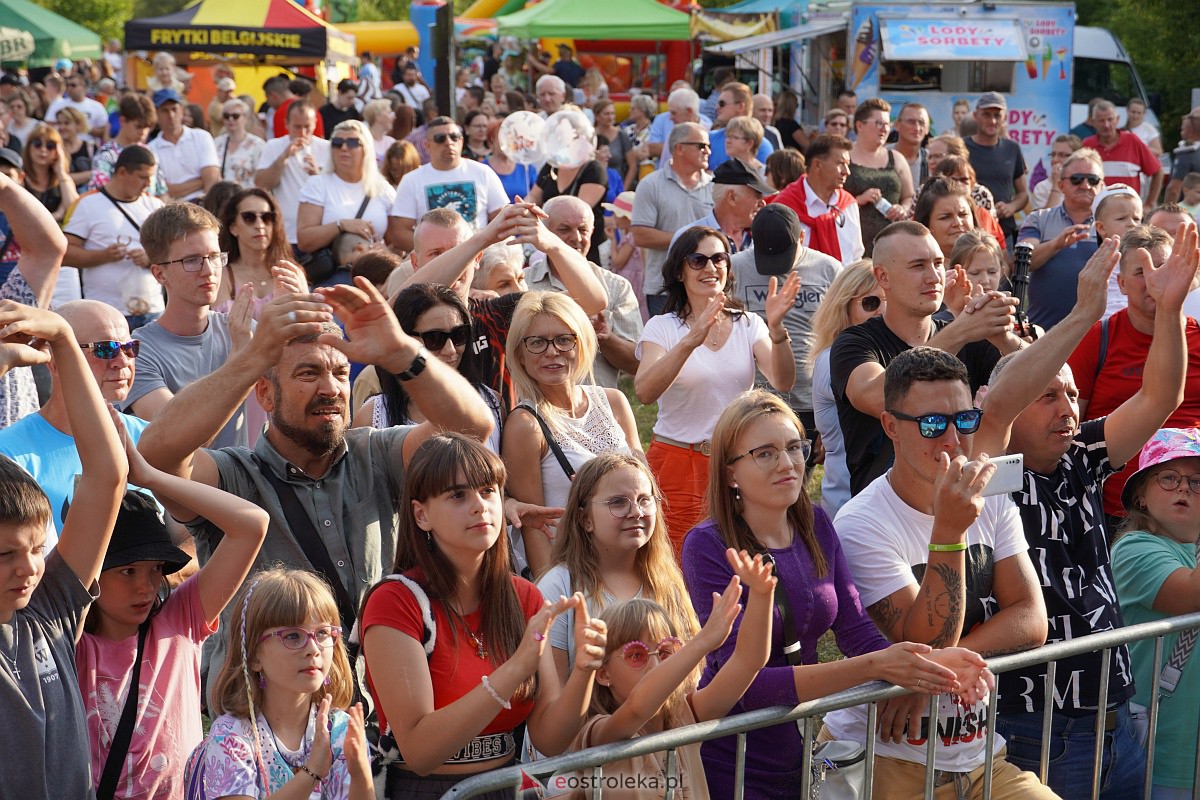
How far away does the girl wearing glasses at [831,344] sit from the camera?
5.10m

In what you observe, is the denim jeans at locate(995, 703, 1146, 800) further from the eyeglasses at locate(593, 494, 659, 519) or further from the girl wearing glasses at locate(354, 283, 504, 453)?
the girl wearing glasses at locate(354, 283, 504, 453)

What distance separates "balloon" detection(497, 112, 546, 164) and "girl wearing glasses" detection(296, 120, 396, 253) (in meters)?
0.91

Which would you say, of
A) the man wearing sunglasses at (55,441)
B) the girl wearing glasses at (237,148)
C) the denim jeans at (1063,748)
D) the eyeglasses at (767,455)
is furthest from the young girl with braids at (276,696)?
the girl wearing glasses at (237,148)

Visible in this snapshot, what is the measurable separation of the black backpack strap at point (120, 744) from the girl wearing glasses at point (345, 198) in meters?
5.40

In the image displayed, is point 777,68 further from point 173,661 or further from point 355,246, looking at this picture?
point 173,661

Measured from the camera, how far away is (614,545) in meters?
3.67

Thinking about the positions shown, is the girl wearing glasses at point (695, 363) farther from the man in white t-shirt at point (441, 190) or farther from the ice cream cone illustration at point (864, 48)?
the ice cream cone illustration at point (864, 48)

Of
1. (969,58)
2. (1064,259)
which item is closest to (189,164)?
(1064,259)

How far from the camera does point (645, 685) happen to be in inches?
118

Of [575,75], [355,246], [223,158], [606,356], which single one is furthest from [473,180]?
[575,75]

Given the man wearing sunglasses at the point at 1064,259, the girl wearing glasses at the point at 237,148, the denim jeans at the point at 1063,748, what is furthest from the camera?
the girl wearing glasses at the point at 237,148

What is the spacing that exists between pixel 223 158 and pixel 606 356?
701cm

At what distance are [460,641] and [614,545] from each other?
62cm

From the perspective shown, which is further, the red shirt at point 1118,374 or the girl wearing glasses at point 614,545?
the red shirt at point 1118,374
